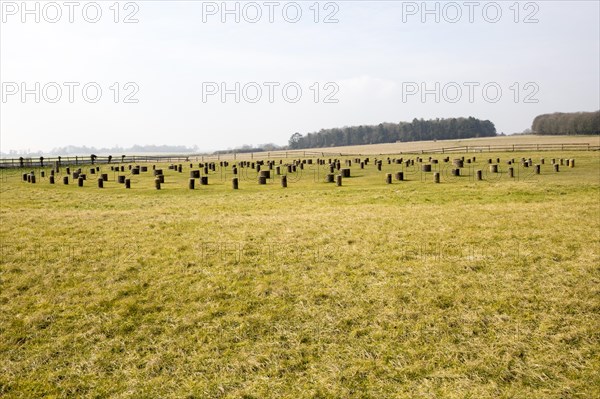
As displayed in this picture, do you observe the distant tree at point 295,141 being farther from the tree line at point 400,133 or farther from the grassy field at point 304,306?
the grassy field at point 304,306

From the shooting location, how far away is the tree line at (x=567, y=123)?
129375 mm

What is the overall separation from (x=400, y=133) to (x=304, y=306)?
17897 centimetres

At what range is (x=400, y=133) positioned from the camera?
179875 mm

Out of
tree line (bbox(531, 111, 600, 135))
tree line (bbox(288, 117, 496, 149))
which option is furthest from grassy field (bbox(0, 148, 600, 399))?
tree line (bbox(288, 117, 496, 149))

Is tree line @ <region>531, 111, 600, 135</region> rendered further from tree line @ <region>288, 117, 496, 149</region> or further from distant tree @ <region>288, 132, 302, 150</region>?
distant tree @ <region>288, 132, 302, 150</region>

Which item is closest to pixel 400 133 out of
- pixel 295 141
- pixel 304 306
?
pixel 295 141

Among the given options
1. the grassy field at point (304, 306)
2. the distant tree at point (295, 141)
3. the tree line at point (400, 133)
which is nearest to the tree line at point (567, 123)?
the tree line at point (400, 133)

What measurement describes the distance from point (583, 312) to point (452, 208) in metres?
9.63

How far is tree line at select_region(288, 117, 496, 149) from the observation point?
17300 centimetres

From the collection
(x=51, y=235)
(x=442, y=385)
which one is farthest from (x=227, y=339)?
(x=51, y=235)

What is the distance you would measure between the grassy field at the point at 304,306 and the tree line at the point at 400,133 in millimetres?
166960

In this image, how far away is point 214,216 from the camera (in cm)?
1647

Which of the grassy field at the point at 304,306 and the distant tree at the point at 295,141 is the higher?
the distant tree at the point at 295,141

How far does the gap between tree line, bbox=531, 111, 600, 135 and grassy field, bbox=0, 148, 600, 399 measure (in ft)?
454
